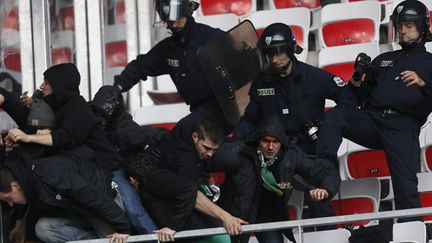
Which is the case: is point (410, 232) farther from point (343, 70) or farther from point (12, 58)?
point (12, 58)

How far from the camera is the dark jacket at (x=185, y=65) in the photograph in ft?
42.2

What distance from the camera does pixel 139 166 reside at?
1123cm

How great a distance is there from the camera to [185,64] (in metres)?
12.9

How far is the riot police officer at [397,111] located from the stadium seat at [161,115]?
2.00 m

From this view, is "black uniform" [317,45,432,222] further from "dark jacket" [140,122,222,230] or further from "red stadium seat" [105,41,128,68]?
"red stadium seat" [105,41,128,68]

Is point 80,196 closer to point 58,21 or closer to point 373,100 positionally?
point 373,100

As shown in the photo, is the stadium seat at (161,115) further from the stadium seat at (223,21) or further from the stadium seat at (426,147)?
the stadium seat at (426,147)

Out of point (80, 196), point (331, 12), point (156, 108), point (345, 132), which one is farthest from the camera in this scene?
point (331, 12)

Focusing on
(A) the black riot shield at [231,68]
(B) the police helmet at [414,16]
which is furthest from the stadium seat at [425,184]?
(A) the black riot shield at [231,68]

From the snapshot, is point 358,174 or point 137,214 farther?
point 358,174

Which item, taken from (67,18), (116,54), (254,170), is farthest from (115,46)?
(254,170)

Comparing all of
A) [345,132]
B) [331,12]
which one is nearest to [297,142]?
[345,132]

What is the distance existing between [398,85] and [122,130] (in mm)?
2029

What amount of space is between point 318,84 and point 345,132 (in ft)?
1.43
